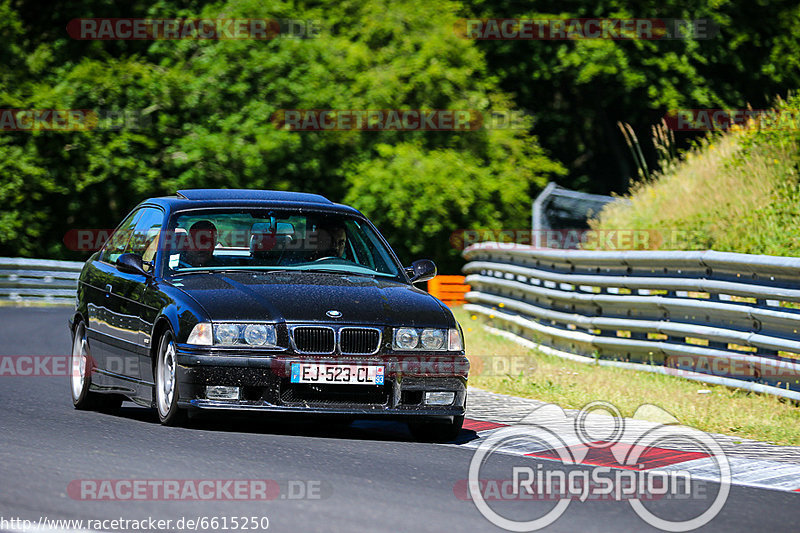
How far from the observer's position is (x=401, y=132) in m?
35.6

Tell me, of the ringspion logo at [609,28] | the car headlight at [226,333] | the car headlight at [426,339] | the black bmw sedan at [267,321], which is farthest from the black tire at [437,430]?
the ringspion logo at [609,28]

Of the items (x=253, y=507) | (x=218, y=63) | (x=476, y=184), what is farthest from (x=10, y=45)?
(x=253, y=507)

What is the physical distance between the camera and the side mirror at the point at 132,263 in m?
9.69

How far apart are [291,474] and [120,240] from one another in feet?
13.8

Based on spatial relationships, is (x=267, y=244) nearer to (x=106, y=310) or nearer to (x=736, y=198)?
(x=106, y=310)

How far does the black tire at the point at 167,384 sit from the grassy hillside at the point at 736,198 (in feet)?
25.8

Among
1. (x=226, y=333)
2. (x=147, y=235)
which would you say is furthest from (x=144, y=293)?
(x=226, y=333)

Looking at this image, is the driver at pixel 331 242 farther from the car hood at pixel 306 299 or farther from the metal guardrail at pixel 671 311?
the metal guardrail at pixel 671 311

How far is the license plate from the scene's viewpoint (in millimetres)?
8648

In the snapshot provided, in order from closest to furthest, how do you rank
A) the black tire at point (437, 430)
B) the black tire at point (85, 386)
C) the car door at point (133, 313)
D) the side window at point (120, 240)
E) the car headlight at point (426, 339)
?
the car headlight at point (426, 339) < the black tire at point (437, 430) < the car door at point (133, 313) < the black tire at point (85, 386) < the side window at point (120, 240)

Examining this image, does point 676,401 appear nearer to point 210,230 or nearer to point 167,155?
point 210,230

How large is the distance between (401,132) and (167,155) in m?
5.98

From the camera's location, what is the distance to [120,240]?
11.1 metres

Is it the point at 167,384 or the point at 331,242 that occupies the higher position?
the point at 331,242
